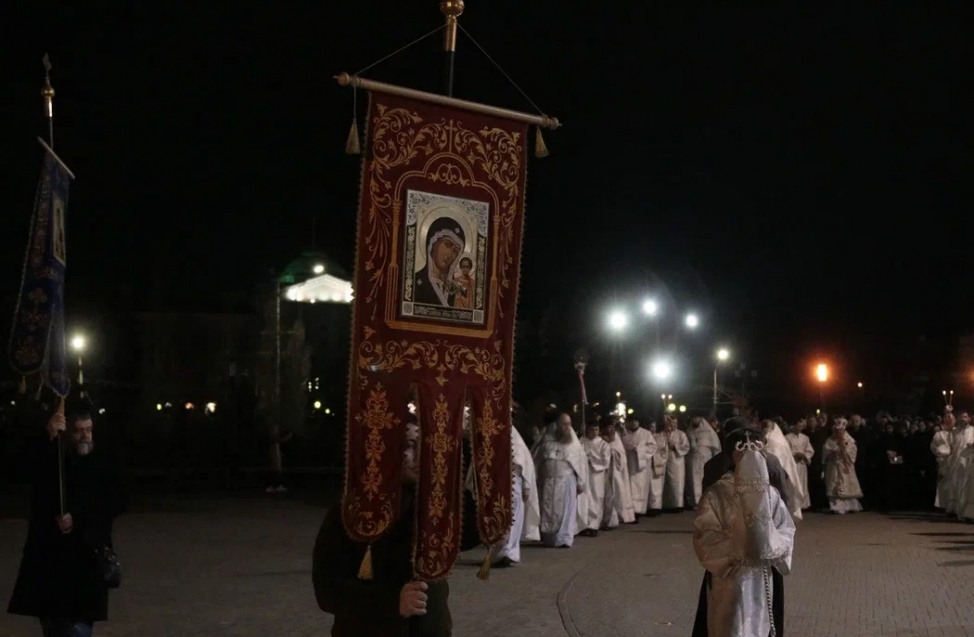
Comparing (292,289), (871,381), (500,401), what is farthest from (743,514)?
(292,289)

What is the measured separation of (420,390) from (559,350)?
3843cm

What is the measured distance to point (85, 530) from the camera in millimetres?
6438

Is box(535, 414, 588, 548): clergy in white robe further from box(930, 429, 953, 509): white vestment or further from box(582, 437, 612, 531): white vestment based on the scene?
box(930, 429, 953, 509): white vestment

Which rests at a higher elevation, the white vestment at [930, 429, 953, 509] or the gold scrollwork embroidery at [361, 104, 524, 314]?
the gold scrollwork embroidery at [361, 104, 524, 314]

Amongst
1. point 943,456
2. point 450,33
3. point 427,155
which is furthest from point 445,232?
point 943,456

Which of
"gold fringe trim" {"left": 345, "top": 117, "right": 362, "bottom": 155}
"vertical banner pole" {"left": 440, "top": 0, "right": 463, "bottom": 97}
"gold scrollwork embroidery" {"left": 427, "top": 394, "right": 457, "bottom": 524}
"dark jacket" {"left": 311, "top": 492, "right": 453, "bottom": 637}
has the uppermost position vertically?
"vertical banner pole" {"left": 440, "top": 0, "right": 463, "bottom": 97}

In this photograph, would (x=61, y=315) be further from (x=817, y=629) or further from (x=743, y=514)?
(x=817, y=629)

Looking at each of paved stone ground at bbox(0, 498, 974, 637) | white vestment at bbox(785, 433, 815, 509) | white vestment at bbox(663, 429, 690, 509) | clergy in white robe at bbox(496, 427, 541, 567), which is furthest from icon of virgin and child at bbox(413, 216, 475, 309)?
white vestment at bbox(785, 433, 815, 509)

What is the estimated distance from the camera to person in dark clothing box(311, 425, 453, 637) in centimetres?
468

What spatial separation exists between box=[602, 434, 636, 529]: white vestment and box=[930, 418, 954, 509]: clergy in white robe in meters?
6.55

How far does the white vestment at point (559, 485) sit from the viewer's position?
1688cm

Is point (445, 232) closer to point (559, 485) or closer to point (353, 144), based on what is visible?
point (353, 144)

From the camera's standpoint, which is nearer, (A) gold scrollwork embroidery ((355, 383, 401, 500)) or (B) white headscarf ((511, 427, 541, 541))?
(A) gold scrollwork embroidery ((355, 383, 401, 500))

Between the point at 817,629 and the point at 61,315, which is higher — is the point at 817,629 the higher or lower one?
the lower one
